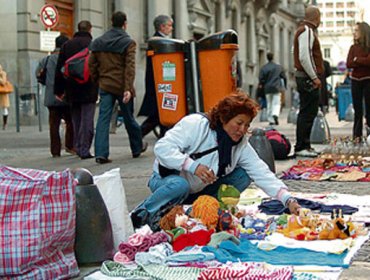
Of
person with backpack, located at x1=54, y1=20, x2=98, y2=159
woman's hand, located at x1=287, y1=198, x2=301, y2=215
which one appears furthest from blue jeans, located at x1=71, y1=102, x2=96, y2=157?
woman's hand, located at x1=287, y1=198, x2=301, y2=215

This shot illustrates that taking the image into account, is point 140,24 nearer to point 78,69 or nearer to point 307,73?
point 78,69

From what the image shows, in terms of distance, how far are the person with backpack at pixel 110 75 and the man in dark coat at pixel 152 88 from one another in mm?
944

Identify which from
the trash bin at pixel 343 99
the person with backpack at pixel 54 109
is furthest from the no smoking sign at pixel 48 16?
the trash bin at pixel 343 99

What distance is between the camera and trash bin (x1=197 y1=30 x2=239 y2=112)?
9.60m

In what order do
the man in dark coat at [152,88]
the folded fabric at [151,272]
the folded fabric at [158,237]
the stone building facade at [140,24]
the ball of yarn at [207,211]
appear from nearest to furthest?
the folded fabric at [151,272] → the folded fabric at [158,237] → the ball of yarn at [207,211] → the man in dark coat at [152,88] → the stone building facade at [140,24]

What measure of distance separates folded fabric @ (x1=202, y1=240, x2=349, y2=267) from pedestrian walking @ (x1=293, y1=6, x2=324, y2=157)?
19.2 feet

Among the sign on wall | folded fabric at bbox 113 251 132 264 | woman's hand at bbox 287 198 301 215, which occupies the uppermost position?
the sign on wall

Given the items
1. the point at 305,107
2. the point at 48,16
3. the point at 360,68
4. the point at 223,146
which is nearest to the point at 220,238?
the point at 223,146

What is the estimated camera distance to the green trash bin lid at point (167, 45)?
10.1m

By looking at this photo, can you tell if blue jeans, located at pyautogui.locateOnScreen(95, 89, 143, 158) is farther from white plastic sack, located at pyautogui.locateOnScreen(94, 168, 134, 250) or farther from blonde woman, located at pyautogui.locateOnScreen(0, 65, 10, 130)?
blonde woman, located at pyautogui.locateOnScreen(0, 65, 10, 130)

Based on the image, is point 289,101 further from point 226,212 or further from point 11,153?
point 226,212

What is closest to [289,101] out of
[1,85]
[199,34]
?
[199,34]

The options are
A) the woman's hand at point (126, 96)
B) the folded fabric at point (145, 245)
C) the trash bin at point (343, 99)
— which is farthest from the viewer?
the trash bin at point (343, 99)

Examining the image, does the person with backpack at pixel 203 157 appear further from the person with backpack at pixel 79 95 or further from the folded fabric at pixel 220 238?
the person with backpack at pixel 79 95
